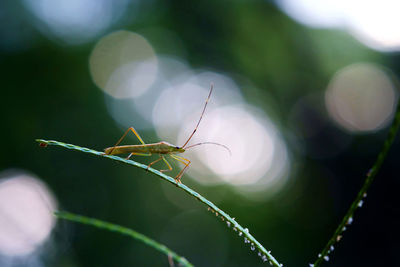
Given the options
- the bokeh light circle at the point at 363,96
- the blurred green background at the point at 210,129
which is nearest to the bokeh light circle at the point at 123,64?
the blurred green background at the point at 210,129

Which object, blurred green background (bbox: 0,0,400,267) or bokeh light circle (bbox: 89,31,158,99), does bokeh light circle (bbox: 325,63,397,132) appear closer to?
blurred green background (bbox: 0,0,400,267)

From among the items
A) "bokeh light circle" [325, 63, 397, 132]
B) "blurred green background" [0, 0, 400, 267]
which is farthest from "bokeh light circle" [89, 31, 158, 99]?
"bokeh light circle" [325, 63, 397, 132]

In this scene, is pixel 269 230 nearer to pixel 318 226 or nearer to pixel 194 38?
pixel 318 226

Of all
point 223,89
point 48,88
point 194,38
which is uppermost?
point 194,38

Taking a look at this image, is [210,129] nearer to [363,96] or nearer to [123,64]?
[123,64]

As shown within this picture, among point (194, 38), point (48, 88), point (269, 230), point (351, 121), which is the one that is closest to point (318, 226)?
point (269, 230)

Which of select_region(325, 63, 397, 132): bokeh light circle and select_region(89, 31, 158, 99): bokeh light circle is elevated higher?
select_region(89, 31, 158, 99): bokeh light circle

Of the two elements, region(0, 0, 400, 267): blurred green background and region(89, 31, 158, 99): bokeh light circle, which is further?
region(89, 31, 158, 99): bokeh light circle
